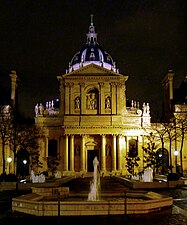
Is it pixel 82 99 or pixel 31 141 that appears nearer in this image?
pixel 31 141

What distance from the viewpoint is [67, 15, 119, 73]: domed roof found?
93.0m

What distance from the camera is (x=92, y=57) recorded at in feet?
307

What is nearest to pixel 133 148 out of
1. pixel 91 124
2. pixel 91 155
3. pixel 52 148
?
pixel 91 155

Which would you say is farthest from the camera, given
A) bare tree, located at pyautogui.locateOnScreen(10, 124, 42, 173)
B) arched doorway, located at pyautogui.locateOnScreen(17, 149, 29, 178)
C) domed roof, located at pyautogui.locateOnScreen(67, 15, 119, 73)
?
domed roof, located at pyautogui.locateOnScreen(67, 15, 119, 73)

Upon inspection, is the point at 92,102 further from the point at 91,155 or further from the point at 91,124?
the point at 91,155

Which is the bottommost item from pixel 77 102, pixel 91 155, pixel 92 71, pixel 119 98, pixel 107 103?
pixel 91 155

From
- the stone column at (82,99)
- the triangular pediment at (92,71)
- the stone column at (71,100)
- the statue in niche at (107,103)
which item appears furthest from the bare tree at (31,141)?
the statue in niche at (107,103)

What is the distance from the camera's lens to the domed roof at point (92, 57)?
9300 centimetres

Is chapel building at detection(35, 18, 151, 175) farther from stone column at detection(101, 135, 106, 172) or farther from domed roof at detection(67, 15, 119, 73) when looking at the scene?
domed roof at detection(67, 15, 119, 73)

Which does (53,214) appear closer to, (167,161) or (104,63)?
(167,161)

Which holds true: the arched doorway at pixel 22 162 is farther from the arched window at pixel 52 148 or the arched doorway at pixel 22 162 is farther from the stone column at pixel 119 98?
the stone column at pixel 119 98

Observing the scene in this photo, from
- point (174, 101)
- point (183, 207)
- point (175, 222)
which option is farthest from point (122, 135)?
point (175, 222)

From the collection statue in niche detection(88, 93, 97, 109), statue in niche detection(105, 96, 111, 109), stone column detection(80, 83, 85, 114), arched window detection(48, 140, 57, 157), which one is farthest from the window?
arched window detection(48, 140, 57, 157)

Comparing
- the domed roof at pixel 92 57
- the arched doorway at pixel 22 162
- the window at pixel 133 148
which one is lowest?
the arched doorway at pixel 22 162
